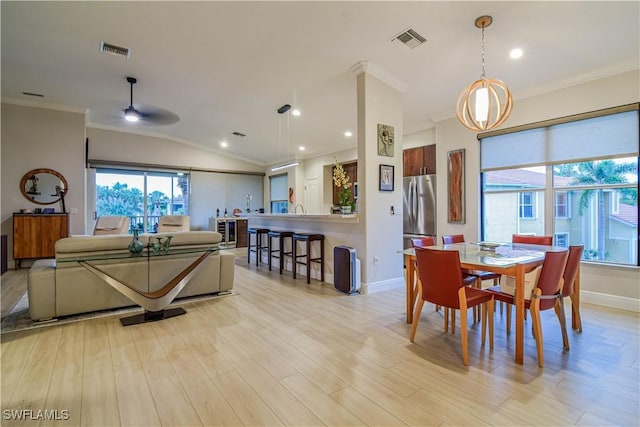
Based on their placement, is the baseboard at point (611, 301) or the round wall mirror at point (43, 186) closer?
the baseboard at point (611, 301)

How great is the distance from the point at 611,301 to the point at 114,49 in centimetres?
685

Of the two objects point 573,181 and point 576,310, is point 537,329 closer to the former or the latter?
point 576,310

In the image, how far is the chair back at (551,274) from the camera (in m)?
2.26

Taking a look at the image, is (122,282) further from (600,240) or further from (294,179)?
(294,179)

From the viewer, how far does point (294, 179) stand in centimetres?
926

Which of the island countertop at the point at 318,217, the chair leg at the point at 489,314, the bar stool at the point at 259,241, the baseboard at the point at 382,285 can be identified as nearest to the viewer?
the chair leg at the point at 489,314

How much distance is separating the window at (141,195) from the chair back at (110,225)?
3.85 ft

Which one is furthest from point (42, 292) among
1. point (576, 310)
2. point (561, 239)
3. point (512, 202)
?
point (561, 239)

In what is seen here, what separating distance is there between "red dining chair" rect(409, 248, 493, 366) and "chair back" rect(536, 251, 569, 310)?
371mm

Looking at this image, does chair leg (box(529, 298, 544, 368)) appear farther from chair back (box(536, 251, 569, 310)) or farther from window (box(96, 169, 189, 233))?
window (box(96, 169, 189, 233))

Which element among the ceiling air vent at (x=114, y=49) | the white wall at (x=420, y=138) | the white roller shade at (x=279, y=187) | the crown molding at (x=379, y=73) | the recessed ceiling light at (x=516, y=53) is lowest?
the white roller shade at (x=279, y=187)

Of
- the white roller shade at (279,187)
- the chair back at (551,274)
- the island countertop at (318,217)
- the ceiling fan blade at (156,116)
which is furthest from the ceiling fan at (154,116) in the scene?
the chair back at (551,274)

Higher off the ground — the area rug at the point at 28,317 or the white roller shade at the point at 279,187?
the white roller shade at the point at 279,187

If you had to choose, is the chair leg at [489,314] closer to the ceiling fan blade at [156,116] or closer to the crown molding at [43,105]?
the ceiling fan blade at [156,116]
